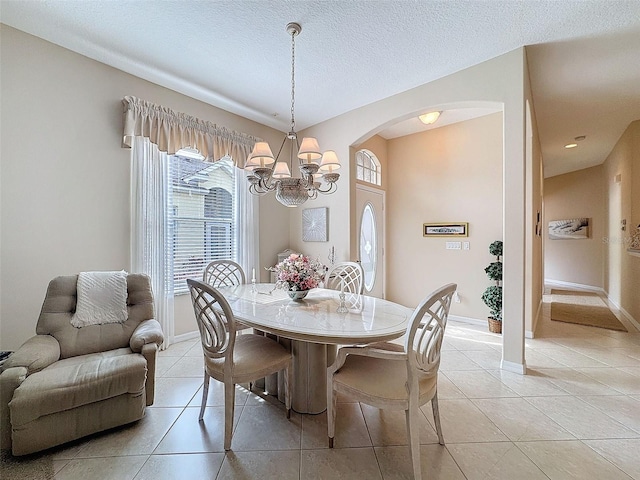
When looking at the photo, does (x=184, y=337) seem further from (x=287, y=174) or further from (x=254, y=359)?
(x=287, y=174)

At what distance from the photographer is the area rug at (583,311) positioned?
13.6 feet

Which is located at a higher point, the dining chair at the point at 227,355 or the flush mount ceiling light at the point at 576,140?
the flush mount ceiling light at the point at 576,140

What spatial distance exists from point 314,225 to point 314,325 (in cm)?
269

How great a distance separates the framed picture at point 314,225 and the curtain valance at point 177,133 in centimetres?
127

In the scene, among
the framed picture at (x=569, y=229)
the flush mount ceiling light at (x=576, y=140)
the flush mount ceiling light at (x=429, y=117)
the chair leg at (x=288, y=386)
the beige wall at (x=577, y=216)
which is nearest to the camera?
the chair leg at (x=288, y=386)

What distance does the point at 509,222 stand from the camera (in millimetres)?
2604

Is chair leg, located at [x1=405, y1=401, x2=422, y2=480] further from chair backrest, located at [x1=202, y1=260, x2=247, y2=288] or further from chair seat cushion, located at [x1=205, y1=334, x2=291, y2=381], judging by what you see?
chair backrest, located at [x1=202, y1=260, x2=247, y2=288]

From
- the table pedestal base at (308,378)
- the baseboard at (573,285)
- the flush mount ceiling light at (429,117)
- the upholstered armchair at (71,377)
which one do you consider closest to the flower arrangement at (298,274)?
the table pedestal base at (308,378)

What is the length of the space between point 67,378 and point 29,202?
5.52ft

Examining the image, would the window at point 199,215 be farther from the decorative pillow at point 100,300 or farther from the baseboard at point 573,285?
the baseboard at point 573,285

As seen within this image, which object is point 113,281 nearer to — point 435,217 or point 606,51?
point 435,217

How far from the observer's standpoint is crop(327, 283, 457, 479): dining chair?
1416 mm

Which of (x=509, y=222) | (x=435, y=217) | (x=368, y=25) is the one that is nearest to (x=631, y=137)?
(x=435, y=217)

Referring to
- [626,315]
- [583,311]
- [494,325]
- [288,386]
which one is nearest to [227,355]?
[288,386]
